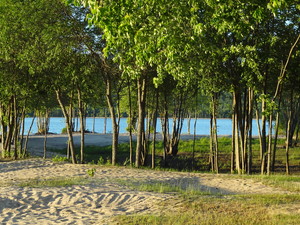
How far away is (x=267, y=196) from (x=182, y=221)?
4.14 meters

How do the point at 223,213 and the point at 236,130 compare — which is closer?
the point at 223,213

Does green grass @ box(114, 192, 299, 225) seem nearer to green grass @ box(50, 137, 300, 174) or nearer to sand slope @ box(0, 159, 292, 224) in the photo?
sand slope @ box(0, 159, 292, 224)

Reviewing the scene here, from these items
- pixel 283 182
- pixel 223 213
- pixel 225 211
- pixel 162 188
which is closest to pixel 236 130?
pixel 283 182

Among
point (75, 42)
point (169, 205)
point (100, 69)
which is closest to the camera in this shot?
point (169, 205)

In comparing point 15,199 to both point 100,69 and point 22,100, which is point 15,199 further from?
point 22,100

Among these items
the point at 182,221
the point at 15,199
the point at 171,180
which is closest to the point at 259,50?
the point at 171,180

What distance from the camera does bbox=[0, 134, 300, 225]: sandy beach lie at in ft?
35.6

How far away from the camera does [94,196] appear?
41.2 feet

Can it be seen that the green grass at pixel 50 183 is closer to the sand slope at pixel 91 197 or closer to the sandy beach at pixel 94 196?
the sandy beach at pixel 94 196

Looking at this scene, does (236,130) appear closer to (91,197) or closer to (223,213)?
(91,197)

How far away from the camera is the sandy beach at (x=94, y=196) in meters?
10.9

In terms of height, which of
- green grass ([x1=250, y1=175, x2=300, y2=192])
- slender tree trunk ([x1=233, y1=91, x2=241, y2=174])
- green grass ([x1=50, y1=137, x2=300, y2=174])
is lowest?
green grass ([x1=50, y1=137, x2=300, y2=174])

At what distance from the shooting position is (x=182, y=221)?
962 centimetres

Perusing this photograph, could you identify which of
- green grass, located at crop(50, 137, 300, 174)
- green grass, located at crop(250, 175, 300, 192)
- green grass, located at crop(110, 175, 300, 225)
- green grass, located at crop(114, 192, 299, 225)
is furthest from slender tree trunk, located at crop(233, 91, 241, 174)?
green grass, located at crop(114, 192, 299, 225)
